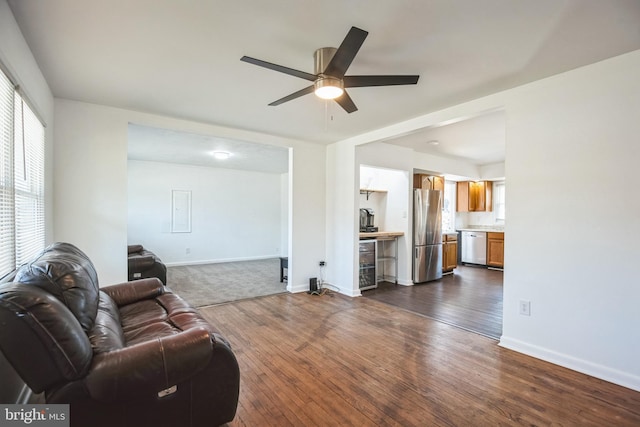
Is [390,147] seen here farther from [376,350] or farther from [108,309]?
[108,309]

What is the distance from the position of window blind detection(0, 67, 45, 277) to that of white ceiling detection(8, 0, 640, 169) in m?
0.50

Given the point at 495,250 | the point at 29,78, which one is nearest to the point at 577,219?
the point at 29,78

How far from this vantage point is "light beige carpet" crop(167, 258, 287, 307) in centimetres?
465

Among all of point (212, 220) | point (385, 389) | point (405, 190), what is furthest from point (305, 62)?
point (212, 220)

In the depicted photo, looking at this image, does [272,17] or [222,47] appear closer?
[272,17]

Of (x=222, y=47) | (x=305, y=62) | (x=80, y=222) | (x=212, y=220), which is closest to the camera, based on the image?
(x=222, y=47)

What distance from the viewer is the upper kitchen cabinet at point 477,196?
25.2 feet

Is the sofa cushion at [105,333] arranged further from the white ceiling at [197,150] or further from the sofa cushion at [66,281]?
the white ceiling at [197,150]

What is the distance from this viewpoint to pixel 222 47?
2232mm

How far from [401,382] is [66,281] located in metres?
2.24

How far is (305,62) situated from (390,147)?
3.09 m

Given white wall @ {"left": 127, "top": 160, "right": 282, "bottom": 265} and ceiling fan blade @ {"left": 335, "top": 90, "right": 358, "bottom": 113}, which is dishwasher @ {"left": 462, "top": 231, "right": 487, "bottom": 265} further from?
ceiling fan blade @ {"left": 335, "top": 90, "right": 358, "bottom": 113}

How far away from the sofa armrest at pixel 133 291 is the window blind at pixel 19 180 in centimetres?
65

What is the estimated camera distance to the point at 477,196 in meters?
7.77
